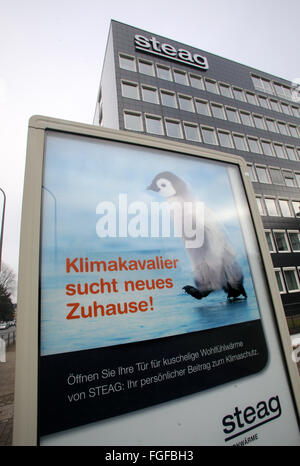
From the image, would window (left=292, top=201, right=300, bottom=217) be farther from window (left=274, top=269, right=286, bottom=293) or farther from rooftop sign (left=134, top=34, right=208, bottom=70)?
rooftop sign (left=134, top=34, right=208, bottom=70)

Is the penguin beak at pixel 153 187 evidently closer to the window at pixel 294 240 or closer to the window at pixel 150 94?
the window at pixel 150 94

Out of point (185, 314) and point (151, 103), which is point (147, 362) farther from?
point (151, 103)

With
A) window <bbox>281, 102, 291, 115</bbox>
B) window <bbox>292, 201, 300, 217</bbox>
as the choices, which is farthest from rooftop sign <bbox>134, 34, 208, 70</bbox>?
window <bbox>292, 201, 300, 217</bbox>

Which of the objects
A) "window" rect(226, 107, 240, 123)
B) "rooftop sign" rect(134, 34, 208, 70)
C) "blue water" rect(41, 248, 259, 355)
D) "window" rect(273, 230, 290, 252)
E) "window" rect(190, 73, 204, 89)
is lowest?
"blue water" rect(41, 248, 259, 355)

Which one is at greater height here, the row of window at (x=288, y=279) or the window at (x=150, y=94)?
the window at (x=150, y=94)

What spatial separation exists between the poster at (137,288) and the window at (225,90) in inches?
1036

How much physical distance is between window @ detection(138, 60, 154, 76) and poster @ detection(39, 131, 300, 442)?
21.8 meters

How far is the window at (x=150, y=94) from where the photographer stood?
59.2 ft

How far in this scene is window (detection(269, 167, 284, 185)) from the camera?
2214 cm

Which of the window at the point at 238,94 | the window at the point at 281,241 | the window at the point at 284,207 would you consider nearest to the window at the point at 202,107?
the window at the point at 238,94

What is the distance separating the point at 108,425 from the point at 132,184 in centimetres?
139

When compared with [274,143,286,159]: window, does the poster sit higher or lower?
lower

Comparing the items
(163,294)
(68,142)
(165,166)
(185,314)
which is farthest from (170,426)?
(68,142)
